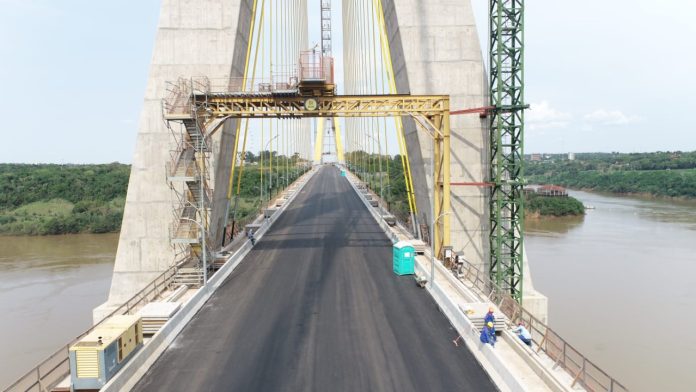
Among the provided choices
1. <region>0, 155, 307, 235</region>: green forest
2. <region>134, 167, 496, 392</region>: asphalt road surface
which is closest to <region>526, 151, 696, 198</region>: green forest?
<region>0, 155, 307, 235</region>: green forest

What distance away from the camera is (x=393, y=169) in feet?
399

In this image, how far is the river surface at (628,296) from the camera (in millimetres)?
26062

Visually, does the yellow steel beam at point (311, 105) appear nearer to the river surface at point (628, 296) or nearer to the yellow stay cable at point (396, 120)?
the yellow stay cable at point (396, 120)

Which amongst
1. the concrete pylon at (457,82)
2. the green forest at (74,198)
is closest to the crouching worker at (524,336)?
the concrete pylon at (457,82)

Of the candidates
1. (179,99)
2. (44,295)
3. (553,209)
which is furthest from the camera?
(553,209)

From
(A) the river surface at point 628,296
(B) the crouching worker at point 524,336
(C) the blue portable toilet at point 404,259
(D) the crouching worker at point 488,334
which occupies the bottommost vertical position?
(A) the river surface at point 628,296

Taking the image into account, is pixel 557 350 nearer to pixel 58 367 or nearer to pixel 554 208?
pixel 58 367

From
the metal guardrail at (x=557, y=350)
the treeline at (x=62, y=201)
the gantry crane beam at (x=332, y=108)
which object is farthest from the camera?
the treeline at (x=62, y=201)

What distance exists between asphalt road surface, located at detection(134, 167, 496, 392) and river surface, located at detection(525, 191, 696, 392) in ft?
53.1

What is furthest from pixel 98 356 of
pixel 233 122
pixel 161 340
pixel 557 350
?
pixel 233 122

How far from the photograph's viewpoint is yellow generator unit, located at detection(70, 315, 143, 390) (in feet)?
36.1

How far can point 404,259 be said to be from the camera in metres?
22.0

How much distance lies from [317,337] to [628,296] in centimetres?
3390

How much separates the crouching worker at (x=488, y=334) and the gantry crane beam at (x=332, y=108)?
1078 cm
